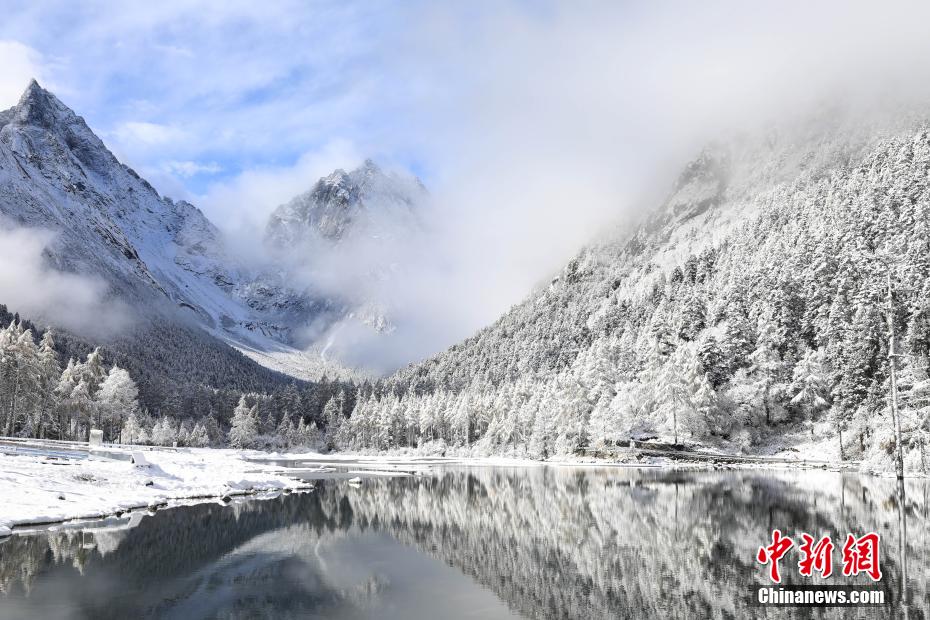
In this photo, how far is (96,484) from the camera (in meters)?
42.9

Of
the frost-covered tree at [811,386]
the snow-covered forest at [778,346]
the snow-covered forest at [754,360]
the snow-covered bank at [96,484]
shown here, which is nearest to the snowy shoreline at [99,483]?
the snow-covered bank at [96,484]

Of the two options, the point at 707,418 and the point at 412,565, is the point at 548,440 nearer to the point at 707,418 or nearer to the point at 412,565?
the point at 707,418

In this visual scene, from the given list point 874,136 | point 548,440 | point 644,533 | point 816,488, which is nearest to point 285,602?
point 644,533

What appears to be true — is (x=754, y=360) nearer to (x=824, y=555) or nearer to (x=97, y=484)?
(x=824, y=555)

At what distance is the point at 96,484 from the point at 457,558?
2896 centimetres

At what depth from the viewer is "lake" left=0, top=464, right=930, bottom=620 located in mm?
18922

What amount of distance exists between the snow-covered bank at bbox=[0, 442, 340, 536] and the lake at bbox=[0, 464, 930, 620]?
9.56 ft

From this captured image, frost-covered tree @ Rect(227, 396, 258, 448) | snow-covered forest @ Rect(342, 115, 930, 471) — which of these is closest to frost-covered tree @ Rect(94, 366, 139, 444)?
frost-covered tree @ Rect(227, 396, 258, 448)

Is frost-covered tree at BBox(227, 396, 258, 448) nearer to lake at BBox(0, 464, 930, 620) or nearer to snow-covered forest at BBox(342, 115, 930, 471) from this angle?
snow-covered forest at BBox(342, 115, 930, 471)

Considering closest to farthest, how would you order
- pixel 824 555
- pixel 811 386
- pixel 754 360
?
pixel 824 555 → pixel 811 386 → pixel 754 360

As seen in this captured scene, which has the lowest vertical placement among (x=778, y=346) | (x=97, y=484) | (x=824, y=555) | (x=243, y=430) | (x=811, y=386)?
(x=97, y=484)

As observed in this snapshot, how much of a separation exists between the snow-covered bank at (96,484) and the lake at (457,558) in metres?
2.91

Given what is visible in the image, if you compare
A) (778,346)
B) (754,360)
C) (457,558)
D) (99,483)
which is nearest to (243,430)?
(754,360)

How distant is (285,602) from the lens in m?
19.8
